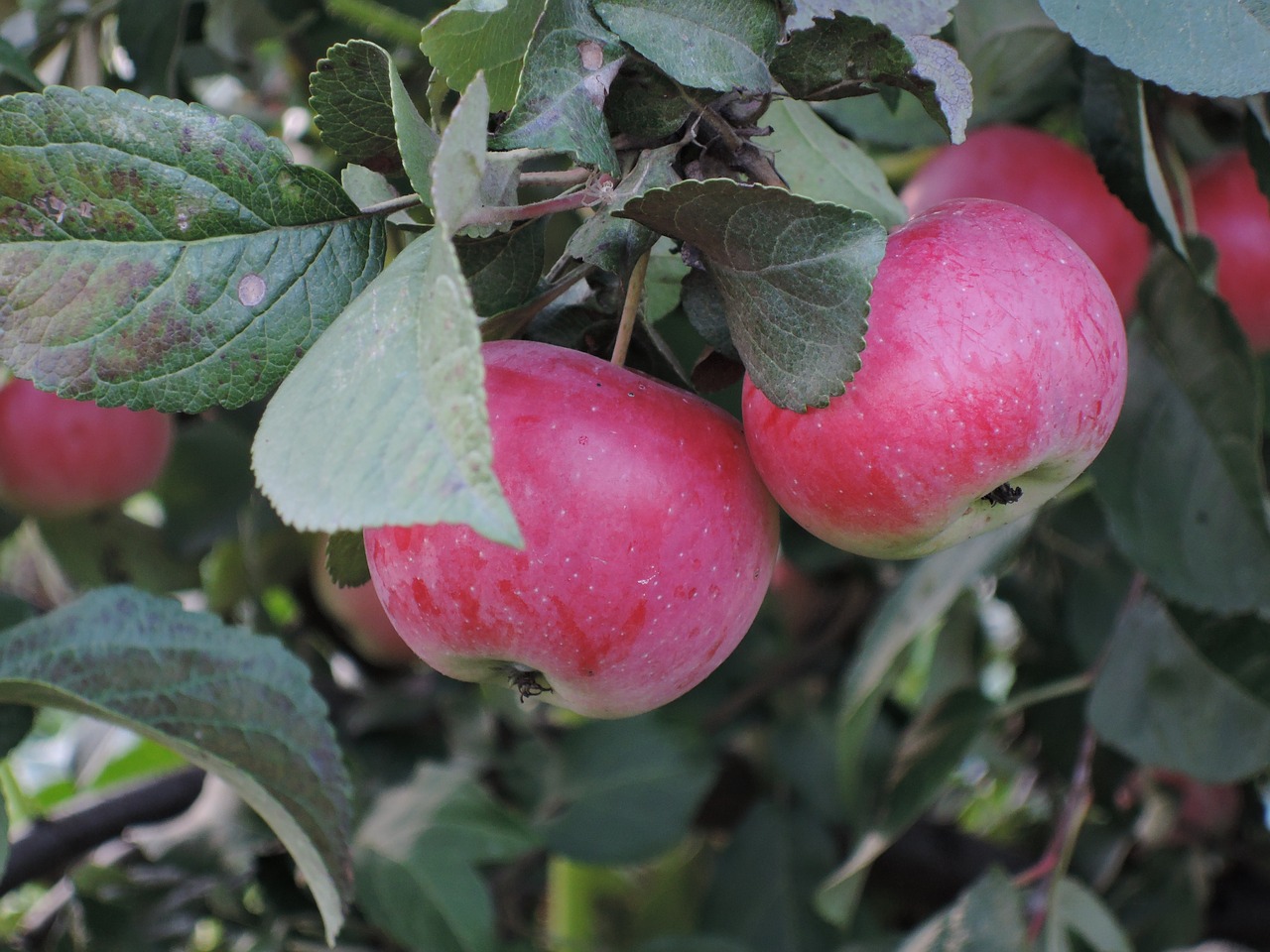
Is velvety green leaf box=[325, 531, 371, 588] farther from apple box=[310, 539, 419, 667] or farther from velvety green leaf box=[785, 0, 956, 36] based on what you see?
apple box=[310, 539, 419, 667]

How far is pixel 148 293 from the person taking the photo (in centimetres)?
47

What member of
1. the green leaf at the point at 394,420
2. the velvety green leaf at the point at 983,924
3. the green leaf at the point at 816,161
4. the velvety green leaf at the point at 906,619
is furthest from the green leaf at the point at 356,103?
the velvety green leaf at the point at 983,924

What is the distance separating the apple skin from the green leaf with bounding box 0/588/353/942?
0.19m

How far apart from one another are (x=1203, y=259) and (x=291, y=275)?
2.00 ft

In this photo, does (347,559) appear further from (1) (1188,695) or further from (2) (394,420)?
(1) (1188,695)

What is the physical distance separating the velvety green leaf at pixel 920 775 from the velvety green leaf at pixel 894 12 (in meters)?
0.65

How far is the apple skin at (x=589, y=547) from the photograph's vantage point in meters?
0.47

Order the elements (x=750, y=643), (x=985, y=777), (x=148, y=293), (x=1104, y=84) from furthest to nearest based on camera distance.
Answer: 1. (x=985, y=777)
2. (x=750, y=643)
3. (x=1104, y=84)
4. (x=148, y=293)

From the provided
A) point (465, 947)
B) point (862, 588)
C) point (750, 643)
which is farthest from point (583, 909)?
point (465, 947)

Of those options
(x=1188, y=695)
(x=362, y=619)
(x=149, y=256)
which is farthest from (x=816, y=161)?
(x=362, y=619)

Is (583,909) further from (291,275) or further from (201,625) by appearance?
(291,275)

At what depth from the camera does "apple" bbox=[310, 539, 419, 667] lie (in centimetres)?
136

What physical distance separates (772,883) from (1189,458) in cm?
73

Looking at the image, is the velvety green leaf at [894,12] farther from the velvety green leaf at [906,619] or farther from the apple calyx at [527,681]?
the velvety green leaf at [906,619]
